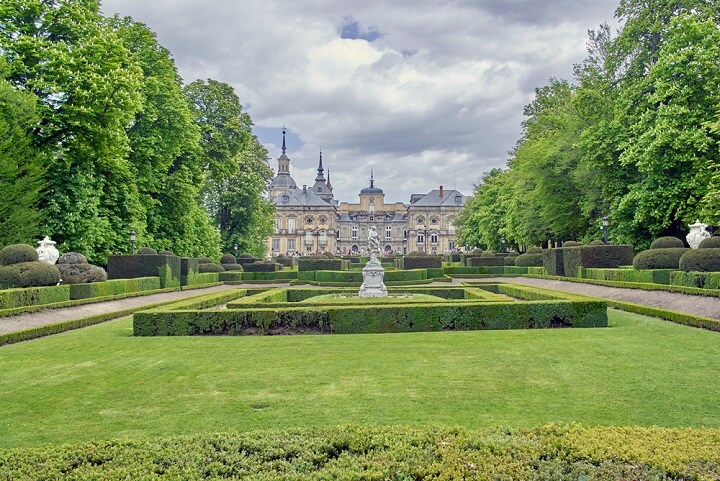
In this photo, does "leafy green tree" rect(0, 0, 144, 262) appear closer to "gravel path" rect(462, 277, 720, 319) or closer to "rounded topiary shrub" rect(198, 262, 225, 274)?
Result: "rounded topiary shrub" rect(198, 262, 225, 274)

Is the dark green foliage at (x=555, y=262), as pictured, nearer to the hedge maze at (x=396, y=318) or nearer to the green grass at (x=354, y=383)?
the hedge maze at (x=396, y=318)

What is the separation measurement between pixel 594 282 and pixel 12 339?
19.6 m

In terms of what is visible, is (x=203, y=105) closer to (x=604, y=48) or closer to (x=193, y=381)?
(x=604, y=48)

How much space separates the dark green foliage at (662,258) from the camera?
18.4 meters

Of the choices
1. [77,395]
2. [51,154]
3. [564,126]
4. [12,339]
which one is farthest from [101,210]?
[564,126]

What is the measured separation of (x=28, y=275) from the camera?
1572 centimetres

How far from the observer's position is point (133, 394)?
636cm

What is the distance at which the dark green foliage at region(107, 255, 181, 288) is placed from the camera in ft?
76.0

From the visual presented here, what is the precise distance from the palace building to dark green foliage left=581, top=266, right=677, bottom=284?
259 ft

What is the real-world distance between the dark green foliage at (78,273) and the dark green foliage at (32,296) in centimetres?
242

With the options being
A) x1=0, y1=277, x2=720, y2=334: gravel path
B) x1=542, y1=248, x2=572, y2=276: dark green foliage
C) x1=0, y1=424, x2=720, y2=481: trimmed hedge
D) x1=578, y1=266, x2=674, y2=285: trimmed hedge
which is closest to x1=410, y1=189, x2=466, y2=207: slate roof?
x1=542, y1=248, x2=572, y2=276: dark green foliage

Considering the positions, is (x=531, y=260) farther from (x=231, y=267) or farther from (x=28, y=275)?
(x=28, y=275)

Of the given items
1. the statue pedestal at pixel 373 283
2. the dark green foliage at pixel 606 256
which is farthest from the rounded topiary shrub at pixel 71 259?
the dark green foliage at pixel 606 256

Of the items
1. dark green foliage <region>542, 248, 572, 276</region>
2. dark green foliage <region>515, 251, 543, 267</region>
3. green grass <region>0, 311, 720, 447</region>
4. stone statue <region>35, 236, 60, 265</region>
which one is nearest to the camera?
green grass <region>0, 311, 720, 447</region>
